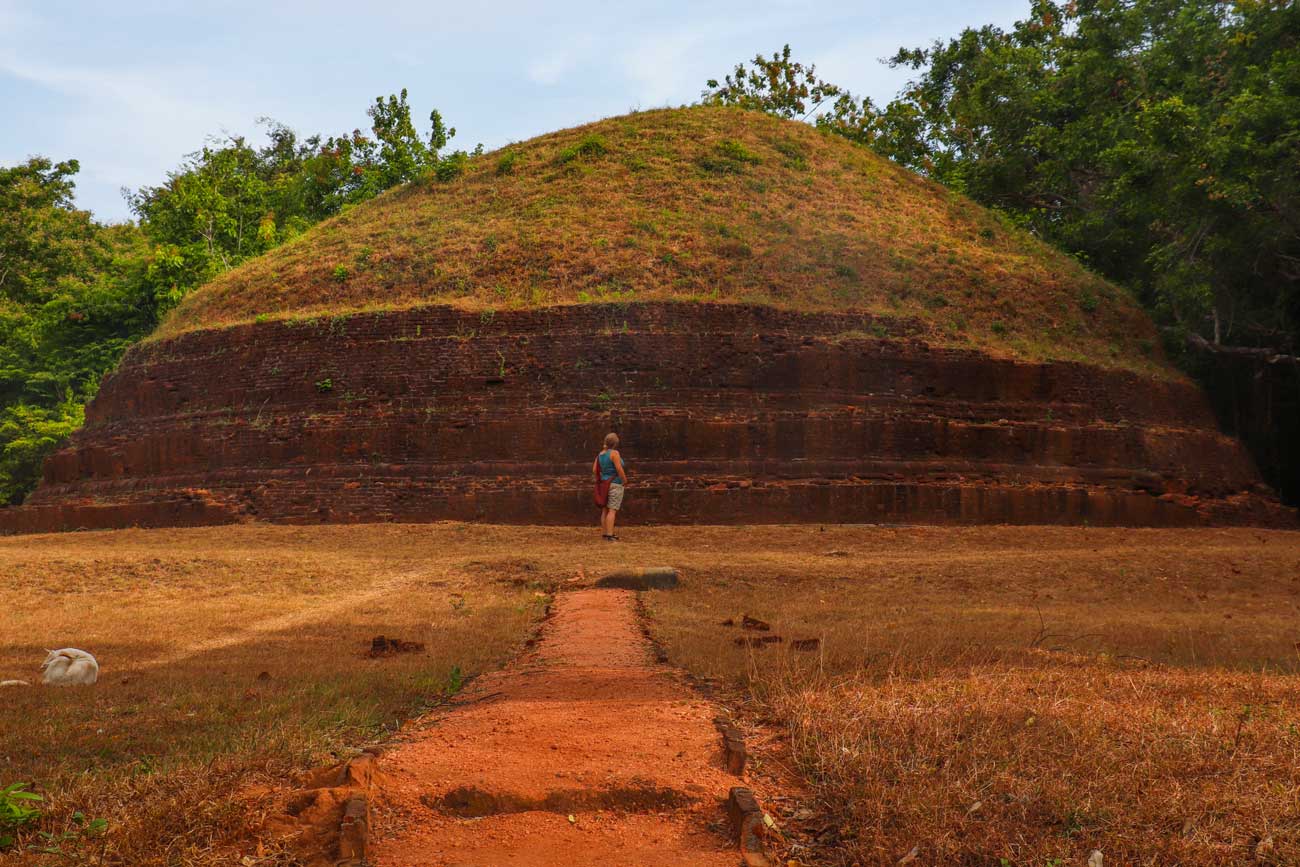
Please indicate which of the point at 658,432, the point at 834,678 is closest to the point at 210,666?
the point at 834,678

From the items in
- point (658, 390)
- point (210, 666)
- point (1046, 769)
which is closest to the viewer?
point (1046, 769)

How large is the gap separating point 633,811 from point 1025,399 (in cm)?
1582

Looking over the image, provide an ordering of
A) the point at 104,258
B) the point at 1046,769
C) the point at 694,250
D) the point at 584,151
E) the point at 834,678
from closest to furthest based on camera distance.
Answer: the point at 1046,769 → the point at 834,678 → the point at 694,250 → the point at 584,151 → the point at 104,258

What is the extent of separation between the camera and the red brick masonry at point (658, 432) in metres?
15.9

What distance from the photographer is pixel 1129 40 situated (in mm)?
22562

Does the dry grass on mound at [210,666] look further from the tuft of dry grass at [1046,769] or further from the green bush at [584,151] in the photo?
the green bush at [584,151]

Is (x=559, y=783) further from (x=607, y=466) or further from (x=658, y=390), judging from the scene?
(x=658, y=390)

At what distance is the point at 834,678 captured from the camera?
198 inches

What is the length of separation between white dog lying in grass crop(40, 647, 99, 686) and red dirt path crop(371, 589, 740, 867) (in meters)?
2.12

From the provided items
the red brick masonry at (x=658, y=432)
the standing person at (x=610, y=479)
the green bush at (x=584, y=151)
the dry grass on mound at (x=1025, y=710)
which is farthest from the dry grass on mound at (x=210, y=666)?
the green bush at (x=584, y=151)

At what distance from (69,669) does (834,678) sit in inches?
158

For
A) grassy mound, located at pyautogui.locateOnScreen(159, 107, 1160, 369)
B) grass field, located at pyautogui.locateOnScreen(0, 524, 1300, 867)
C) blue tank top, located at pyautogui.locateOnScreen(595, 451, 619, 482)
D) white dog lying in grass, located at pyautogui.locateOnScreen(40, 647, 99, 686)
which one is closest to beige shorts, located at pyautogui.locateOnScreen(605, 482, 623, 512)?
blue tank top, located at pyautogui.locateOnScreen(595, 451, 619, 482)

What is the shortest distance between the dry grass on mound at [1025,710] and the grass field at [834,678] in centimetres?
2

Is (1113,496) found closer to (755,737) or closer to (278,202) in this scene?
(755,737)
